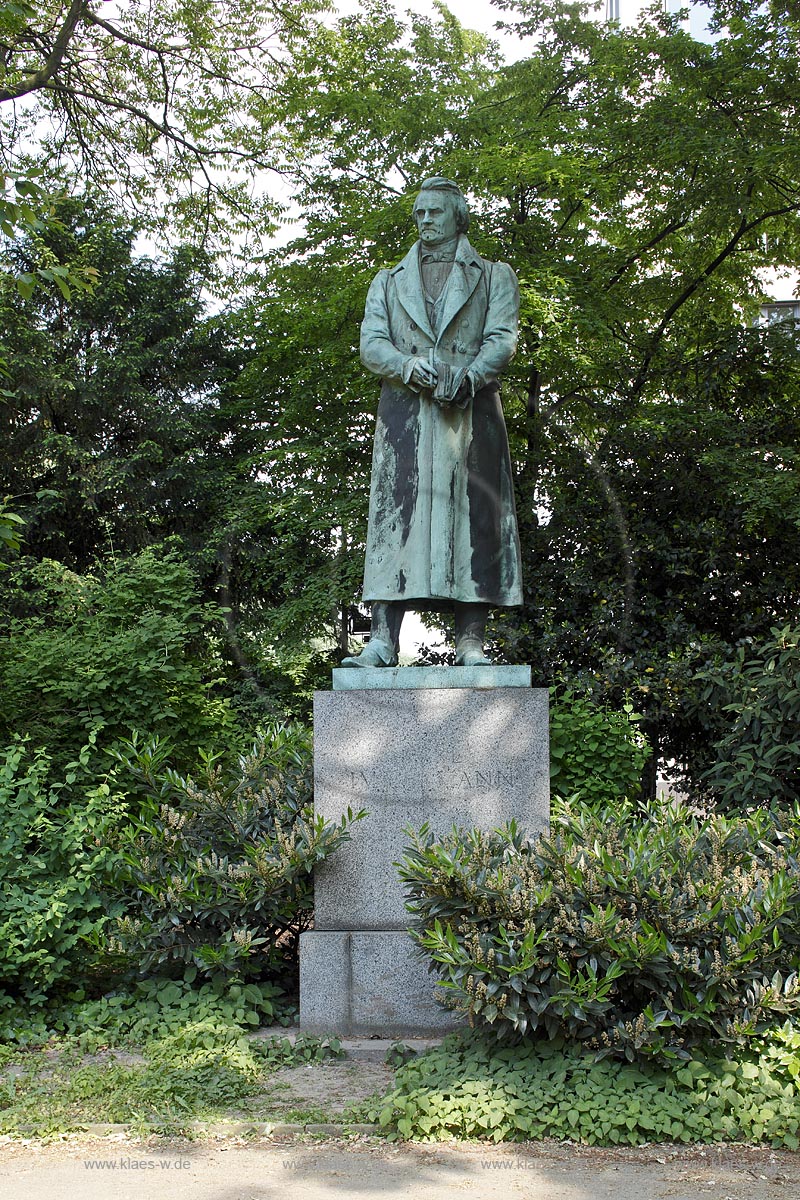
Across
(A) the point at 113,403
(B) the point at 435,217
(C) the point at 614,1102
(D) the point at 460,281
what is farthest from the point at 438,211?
(A) the point at 113,403

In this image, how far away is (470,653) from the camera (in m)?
5.82

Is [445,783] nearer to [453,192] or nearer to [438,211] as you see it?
[438,211]

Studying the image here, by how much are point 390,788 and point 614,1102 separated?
5.93 ft

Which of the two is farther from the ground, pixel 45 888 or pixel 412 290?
pixel 412 290

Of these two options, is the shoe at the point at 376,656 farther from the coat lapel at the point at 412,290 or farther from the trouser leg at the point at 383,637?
the coat lapel at the point at 412,290

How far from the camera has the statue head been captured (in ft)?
19.7

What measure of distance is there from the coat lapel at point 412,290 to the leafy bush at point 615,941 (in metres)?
2.77

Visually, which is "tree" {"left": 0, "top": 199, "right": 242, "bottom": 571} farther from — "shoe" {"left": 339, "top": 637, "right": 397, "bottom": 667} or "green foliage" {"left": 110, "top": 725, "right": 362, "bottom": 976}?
"shoe" {"left": 339, "top": 637, "right": 397, "bottom": 667}

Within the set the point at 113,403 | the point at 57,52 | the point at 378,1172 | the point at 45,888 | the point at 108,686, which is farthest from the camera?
the point at 113,403

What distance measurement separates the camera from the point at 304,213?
13844 millimetres

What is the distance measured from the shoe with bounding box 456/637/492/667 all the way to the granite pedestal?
29 cm

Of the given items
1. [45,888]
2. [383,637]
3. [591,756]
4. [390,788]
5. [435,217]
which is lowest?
[45,888]

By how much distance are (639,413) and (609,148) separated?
270cm

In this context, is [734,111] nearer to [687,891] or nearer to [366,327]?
[366,327]
